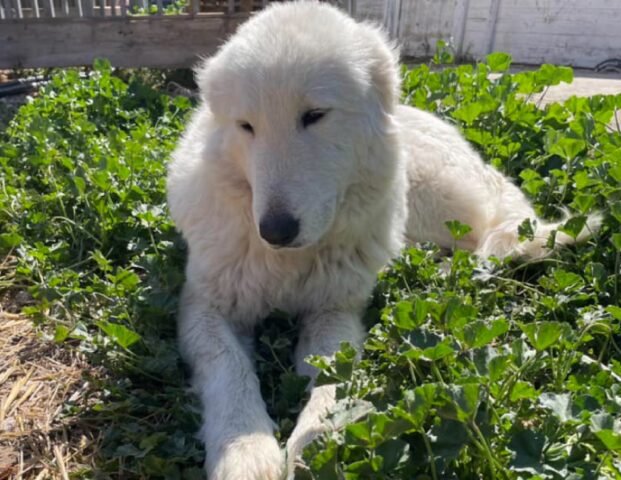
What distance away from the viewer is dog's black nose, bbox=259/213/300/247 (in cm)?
219

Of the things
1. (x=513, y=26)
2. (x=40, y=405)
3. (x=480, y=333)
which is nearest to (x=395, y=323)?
(x=480, y=333)

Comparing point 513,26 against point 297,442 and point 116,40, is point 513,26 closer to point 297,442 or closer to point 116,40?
point 116,40

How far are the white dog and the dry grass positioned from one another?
1.55 feet

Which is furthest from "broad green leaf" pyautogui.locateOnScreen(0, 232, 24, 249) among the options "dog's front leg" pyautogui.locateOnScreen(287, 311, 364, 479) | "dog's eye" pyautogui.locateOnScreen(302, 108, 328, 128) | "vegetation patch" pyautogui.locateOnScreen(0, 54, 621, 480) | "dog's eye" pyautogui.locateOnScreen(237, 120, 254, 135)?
"dog's eye" pyautogui.locateOnScreen(302, 108, 328, 128)

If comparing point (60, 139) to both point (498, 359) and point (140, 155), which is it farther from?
point (498, 359)

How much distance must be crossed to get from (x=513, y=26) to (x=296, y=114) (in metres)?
11.6

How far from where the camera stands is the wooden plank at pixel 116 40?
6.75m

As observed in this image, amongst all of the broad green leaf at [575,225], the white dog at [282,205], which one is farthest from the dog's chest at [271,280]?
the broad green leaf at [575,225]

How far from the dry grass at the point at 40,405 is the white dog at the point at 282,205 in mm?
472

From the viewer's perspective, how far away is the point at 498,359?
5.36 ft

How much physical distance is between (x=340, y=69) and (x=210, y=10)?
6.16 metres

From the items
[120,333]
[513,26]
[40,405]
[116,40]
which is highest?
[116,40]

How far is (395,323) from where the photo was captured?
189 cm

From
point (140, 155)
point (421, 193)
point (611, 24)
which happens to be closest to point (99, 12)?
point (140, 155)
